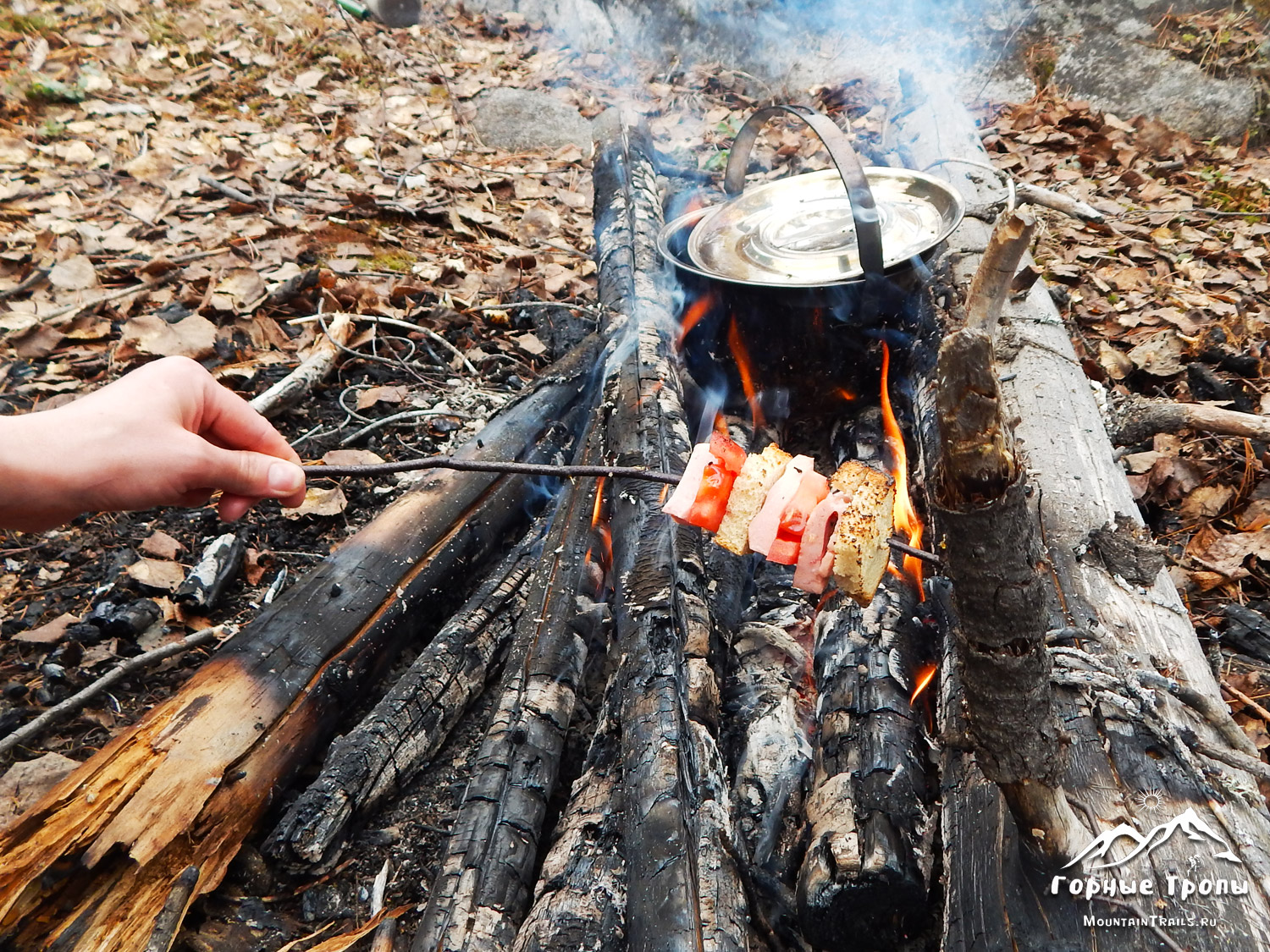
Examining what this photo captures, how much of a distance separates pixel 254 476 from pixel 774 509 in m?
1.28

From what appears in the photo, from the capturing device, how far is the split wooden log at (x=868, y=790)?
1.79m

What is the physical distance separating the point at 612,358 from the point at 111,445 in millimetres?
1935

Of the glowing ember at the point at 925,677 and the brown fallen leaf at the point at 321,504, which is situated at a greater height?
the glowing ember at the point at 925,677

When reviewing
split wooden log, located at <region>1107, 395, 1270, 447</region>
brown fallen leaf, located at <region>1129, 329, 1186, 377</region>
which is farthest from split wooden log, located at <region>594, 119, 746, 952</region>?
brown fallen leaf, located at <region>1129, 329, 1186, 377</region>

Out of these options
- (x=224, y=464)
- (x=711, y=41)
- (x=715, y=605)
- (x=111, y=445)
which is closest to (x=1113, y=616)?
(x=715, y=605)

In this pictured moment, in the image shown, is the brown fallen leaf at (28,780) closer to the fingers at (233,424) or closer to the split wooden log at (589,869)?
the fingers at (233,424)

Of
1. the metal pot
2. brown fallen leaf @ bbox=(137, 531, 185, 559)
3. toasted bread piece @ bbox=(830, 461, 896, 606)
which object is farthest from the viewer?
brown fallen leaf @ bbox=(137, 531, 185, 559)

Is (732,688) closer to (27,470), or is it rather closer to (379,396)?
(27,470)

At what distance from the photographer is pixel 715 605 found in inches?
104

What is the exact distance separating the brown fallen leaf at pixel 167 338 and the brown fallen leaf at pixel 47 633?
1.72 m

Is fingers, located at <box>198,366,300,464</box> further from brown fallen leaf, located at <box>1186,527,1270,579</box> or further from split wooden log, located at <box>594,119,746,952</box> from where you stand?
brown fallen leaf, located at <box>1186,527,1270,579</box>

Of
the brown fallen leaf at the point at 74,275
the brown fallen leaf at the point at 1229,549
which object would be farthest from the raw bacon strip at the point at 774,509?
the brown fallen leaf at the point at 74,275

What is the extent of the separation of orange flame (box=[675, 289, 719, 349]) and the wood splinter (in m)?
1.96

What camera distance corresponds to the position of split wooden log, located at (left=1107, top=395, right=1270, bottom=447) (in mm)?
2936
